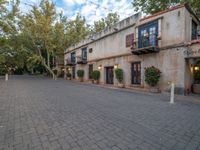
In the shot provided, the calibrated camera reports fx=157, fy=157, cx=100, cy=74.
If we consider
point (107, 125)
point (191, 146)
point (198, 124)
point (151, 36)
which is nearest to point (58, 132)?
point (107, 125)

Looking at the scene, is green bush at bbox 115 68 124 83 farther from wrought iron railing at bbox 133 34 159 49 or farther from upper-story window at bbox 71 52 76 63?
upper-story window at bbox 71 52 76 63

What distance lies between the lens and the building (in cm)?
1020

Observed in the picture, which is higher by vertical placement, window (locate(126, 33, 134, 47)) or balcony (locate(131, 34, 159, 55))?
window (locate(126, 33, 134, 47))

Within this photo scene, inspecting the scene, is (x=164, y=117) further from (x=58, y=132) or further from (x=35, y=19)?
(x=35, y=19)

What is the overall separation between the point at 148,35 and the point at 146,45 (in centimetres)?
81

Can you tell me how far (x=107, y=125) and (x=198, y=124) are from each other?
2.62 m

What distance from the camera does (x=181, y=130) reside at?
3.99 m

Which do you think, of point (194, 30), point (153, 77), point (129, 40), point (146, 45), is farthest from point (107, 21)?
point (153, 77)

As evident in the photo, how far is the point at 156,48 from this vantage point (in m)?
11.4

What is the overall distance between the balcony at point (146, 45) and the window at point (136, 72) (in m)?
1.11

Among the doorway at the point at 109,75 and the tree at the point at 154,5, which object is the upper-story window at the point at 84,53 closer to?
the doorway at the point at 109,75

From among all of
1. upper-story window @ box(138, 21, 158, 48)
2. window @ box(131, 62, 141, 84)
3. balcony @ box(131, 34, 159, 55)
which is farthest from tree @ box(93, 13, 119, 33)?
balcony @ box(131, 34, 159, 55)

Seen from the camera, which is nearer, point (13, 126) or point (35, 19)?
point (13, 126)

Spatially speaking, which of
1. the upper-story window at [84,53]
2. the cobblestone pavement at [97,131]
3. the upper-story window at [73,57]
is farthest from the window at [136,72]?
the upper-story window at [73,57]
